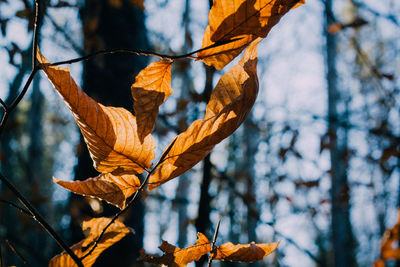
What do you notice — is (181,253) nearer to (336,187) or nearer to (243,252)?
(243,252)

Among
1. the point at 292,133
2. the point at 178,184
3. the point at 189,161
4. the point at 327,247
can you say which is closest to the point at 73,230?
the point at 189,161

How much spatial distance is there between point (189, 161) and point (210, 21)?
0.16m

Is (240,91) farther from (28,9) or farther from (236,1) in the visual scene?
(28,9)

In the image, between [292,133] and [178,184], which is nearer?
[292,133]

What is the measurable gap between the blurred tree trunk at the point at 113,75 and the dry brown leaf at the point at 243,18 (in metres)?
1.17

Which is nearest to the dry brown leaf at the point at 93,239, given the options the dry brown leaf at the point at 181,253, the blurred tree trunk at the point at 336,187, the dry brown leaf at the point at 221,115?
the dry brown leaf at the point at 181,253

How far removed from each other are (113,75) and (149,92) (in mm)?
1322

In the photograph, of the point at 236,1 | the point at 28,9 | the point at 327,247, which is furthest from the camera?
the point at 327,247

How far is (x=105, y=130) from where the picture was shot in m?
0.37

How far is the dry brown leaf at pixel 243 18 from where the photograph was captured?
35 centimetres

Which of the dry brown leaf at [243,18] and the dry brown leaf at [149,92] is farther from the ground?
the dry brown leaf at [243,18]

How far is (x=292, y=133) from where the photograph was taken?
152 inches

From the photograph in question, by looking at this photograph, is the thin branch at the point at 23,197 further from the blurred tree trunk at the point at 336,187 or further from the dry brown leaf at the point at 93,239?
the blurred tree trunk at the point at 336,187

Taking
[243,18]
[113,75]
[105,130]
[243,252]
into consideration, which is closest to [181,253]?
[243,252]
